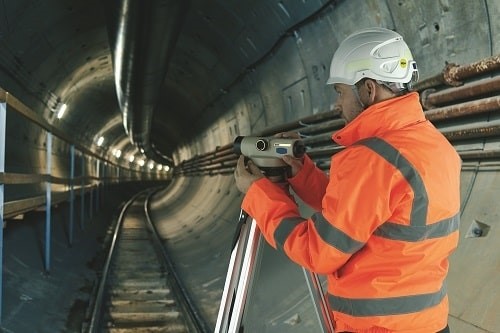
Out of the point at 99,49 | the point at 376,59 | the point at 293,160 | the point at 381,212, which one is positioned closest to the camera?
the point at 381,212

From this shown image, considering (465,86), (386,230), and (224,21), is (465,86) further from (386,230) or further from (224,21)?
(224,21)

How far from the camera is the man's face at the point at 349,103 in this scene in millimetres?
2148

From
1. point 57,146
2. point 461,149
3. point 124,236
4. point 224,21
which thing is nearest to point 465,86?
point 461,149

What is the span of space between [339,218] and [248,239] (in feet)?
1.79

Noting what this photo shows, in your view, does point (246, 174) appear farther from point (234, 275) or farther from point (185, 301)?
point (185, 301)

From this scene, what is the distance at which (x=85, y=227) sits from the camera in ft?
36.8

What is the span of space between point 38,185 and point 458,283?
8.94 m

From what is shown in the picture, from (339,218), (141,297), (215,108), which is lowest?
(141,297)

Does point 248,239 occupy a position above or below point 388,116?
below

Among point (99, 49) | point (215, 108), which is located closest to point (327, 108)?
point (215, 108)

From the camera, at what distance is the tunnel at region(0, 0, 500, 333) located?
3.24 metres

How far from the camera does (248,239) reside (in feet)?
7.45

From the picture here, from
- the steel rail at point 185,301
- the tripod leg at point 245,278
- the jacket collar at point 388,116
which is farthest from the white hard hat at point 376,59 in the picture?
the steel rail at point 185,301

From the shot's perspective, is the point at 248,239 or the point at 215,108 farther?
the point at 215,108
